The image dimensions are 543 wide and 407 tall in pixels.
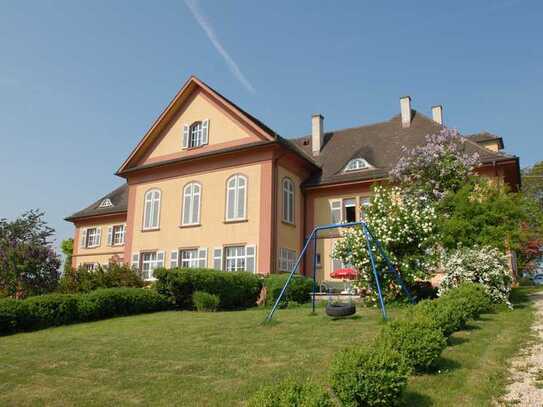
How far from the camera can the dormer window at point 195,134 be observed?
26348 millimetres

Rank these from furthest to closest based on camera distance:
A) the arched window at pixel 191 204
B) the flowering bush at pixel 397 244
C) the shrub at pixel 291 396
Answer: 1. the arched window at pixel 191 204
2. the flowering bush at pixel 397 244
3. the shrub at pixel 291 396

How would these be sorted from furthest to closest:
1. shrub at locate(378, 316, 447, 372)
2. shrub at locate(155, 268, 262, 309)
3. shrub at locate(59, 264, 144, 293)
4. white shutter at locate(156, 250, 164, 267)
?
white shutter at locate(156, 250, 164, 267)
shrub at locate(59, 264, 144, 293)
shrub at locate(155, 268, 262, 309)
shrub at locate(378, 316, 447, 372)

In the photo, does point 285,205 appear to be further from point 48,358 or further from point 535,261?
point 535,261

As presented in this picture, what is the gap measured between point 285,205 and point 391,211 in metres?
9.34

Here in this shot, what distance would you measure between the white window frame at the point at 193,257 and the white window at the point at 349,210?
779cm

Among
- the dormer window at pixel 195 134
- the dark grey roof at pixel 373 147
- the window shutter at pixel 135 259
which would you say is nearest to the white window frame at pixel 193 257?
the window shutter at pixel 135 259

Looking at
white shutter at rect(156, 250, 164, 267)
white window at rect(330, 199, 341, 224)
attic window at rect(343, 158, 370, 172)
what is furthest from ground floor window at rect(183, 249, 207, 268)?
attic window at rect(343, 158, 370, 172)

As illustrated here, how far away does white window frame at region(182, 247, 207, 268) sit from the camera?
963 inches

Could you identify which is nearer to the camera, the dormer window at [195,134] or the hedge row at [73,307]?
the hedge row at [73,307]

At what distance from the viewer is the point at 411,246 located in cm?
1552

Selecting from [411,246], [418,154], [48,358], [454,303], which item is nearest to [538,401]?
[454,303]

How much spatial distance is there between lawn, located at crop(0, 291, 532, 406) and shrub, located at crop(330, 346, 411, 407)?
28.4 inches

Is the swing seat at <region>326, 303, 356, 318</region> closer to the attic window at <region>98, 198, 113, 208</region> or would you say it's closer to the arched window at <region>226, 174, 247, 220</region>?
the arched window at <region>226, 174, 247, 220</region>

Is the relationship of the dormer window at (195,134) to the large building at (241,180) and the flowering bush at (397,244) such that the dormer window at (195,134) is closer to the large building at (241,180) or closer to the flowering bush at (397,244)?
the large building at (241,180)
